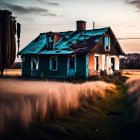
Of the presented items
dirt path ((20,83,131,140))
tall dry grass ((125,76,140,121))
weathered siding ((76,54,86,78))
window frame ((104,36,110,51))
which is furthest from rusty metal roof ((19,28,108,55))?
dirt path ((20,83,131,140))

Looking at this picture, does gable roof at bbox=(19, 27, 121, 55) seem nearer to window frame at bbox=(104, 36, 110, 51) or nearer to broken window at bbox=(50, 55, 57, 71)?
broken window at bbox=(50, 55, 57, 71)

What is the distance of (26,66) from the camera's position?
83.1 feet

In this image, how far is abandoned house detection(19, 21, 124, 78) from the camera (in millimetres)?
21375

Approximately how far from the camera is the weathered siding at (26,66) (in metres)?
25.1

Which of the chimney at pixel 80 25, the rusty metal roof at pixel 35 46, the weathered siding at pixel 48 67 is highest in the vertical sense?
the chimney at pixel 80 25

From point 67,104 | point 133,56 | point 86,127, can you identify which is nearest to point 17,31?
point 67,104

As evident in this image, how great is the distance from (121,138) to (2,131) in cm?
269

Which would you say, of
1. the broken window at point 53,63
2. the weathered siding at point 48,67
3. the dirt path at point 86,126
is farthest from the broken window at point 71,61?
the dirt path at point 86,126

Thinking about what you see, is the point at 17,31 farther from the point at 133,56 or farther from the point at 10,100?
the point at 133,56

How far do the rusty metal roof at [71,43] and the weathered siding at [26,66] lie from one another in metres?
0.95

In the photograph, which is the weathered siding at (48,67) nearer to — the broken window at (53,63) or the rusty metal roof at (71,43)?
the broken window at (53,63)

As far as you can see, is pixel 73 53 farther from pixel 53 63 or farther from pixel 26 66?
pixel 26 66

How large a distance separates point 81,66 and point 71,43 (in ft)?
11.3

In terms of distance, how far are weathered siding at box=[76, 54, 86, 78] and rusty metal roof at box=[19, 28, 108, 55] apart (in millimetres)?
899
